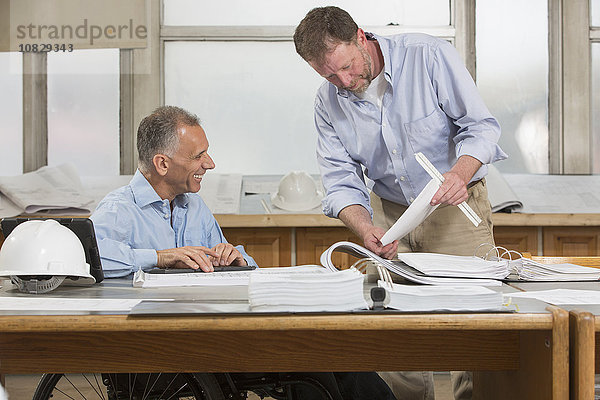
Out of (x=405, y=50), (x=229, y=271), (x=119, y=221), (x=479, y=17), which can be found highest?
(x=479, y=17)

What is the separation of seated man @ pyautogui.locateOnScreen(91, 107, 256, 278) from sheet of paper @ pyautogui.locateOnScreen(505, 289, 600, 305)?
923mm

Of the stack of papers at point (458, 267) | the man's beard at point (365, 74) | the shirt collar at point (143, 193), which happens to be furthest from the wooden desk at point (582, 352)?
the shirt collar at point (143, 193)

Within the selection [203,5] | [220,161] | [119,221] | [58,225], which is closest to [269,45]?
[203,5]

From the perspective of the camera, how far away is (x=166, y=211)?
2.11 meters

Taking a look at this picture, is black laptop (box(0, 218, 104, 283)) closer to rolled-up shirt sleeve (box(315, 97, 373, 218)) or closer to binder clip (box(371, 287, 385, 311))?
binder clip (box(371, 287, 385, 311))

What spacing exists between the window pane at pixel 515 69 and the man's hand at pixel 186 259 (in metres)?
2.74

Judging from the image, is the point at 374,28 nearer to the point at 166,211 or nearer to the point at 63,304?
the point at 166,211

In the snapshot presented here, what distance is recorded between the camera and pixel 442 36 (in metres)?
4.07

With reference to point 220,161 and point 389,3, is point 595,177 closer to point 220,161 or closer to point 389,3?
point 389,3

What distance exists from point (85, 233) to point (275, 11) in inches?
113

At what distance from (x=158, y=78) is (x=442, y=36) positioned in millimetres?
1756

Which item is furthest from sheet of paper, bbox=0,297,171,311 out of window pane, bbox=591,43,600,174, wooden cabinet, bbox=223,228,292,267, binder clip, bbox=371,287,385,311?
window pane, bbox=591,43,600,174

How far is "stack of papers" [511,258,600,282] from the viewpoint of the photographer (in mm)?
1566

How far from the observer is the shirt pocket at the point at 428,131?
2145 millimetres
